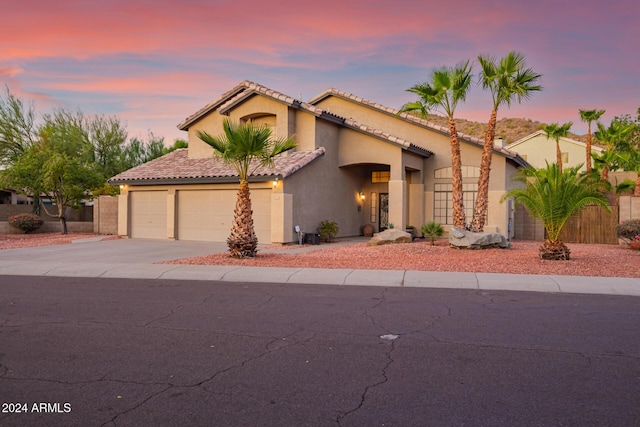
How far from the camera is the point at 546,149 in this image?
153 feet

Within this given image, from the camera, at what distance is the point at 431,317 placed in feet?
26.6

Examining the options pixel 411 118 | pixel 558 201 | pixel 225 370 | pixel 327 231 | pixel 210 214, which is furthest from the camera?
pixel 411 118

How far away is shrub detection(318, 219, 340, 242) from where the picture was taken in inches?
890

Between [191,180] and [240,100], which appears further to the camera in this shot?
[240,100]

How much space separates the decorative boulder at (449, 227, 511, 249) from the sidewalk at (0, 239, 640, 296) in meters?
5.46

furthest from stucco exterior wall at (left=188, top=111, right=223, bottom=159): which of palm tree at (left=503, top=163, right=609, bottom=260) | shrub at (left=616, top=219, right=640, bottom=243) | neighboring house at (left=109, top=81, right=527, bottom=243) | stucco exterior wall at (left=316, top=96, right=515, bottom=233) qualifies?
shrub at (left=616, top=219, right=640, bottom=243)

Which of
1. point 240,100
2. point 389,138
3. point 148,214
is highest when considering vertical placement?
point 240,100

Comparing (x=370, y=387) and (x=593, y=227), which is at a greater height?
(x=593, y=227)

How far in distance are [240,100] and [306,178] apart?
5262mm

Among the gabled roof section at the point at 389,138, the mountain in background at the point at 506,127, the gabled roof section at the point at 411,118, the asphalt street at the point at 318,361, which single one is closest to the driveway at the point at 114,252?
the asphalt street at the point at 318,361

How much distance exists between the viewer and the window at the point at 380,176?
1062 inches

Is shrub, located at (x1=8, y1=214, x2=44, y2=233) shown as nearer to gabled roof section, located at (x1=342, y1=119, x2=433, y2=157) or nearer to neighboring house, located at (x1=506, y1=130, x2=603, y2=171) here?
gabled roof section, located at (x1=342, y1=119, x2=433, y2=157)

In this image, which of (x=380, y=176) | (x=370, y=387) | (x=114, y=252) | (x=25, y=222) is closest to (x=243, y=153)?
(x=114, y=252)

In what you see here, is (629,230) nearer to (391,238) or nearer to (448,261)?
(391,238)
